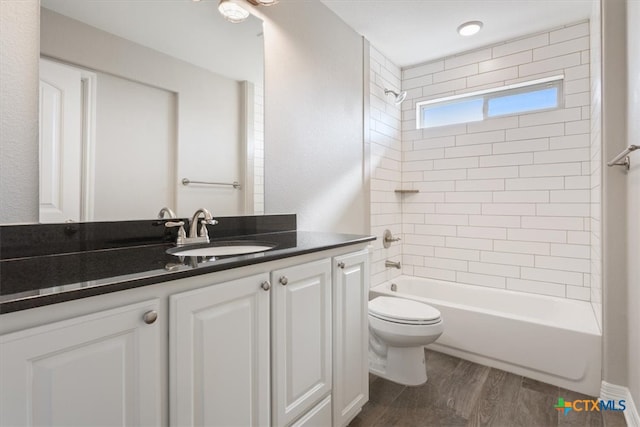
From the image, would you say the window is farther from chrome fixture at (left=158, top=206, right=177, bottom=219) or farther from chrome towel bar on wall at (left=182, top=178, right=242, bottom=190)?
chrome fixture at (left=158, top=206, right=177, bottom=219)

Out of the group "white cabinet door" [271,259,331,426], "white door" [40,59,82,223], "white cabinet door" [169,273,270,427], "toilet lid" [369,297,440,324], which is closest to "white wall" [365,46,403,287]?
"toilet lid" [369,297,440,324]

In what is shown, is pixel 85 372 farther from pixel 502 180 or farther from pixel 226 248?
pixel 502 180

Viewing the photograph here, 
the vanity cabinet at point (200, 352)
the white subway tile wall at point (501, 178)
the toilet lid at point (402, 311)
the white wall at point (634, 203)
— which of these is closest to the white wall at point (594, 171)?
the white subway tile wall at point (501, 178)

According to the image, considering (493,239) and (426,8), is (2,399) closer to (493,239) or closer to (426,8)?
(426,8)

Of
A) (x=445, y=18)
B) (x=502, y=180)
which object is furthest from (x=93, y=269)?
(x=502, y=180)

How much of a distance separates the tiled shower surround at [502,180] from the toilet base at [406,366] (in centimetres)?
115

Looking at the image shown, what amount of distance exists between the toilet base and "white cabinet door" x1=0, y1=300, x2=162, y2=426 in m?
1.53

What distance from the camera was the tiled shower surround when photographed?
2.48 m

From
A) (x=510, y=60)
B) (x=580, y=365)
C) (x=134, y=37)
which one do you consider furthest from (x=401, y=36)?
(x=580, y=365)

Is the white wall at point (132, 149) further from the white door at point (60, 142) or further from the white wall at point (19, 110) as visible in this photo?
the white wall at point (19, 110)

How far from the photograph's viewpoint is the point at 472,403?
179cm

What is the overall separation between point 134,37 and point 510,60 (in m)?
2.81

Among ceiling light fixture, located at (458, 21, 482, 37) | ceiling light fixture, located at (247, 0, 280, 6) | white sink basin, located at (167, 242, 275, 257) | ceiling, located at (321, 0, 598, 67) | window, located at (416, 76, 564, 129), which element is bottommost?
white sink basin, located at (167, 242, 275, 257)

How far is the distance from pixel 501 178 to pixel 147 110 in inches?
106
